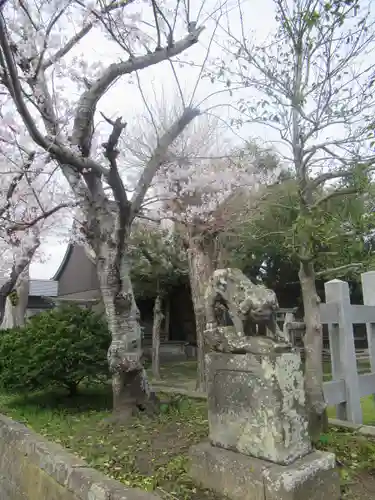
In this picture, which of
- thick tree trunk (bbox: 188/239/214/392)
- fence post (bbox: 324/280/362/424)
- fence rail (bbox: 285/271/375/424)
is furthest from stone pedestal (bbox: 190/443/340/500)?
thick tree trunk (bbox: 188/239/214/392)

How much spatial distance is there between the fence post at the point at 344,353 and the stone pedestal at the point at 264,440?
9.60ft

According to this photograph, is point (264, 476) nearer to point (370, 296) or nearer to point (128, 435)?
point (128, 435)

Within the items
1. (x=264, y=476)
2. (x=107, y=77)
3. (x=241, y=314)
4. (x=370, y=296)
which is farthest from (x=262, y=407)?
(x=370, y=296)

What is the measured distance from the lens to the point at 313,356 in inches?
171

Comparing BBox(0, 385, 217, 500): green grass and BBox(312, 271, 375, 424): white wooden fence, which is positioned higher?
BBox(312, 271, 375, 424): white wooden fence

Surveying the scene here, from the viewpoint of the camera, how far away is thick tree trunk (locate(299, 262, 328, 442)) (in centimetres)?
407

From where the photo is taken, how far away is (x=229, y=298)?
3129 mm

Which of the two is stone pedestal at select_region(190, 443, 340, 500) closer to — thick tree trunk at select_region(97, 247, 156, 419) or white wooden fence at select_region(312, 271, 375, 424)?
thick tree trunk at select_region(97, 247, 156, 419)

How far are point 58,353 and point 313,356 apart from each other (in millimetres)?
3310

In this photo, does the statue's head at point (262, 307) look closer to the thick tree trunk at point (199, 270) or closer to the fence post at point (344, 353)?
the fence post at point (344, 353)

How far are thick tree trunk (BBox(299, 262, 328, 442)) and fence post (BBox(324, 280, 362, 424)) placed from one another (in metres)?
1.33

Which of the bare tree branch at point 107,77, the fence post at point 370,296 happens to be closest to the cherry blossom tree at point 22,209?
the bare tree branch at point 107,77

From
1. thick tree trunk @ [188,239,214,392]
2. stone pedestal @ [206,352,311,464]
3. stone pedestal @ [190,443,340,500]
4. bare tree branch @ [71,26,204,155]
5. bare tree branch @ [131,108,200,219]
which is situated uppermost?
bare tree branch @ [71,26,204,155]

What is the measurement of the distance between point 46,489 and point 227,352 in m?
2.07
